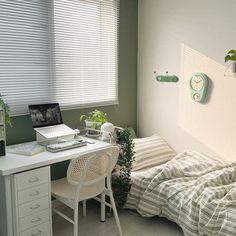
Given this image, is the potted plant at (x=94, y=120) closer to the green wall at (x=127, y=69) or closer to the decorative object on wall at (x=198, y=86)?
the green wall at (x=127, y=69)

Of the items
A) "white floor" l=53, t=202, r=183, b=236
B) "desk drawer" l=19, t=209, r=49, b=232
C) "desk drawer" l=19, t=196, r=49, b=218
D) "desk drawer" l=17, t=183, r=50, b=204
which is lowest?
"white floor" l=53, t=202, r=183, b=236

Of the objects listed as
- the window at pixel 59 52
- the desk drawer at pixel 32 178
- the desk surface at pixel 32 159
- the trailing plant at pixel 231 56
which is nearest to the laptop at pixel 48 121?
the window at pixel 59 52

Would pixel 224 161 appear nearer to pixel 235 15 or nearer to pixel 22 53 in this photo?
pixel 235 15

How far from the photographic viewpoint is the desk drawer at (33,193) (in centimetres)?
200

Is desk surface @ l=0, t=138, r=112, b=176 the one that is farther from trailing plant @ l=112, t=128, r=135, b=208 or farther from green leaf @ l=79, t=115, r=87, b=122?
green leaf @ l=79, t=115, r=87, b=122

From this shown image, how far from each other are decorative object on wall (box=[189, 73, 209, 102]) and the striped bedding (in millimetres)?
608

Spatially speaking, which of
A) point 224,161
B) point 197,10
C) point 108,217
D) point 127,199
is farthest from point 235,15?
point 108,217

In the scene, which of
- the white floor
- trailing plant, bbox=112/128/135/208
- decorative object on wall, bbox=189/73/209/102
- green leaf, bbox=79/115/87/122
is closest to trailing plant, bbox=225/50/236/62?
decorative object on wall, bbox=189/73/209/102

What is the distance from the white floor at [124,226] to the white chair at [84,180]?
0.17 meters

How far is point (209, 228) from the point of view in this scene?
2.17 meters

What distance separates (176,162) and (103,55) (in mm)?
1415

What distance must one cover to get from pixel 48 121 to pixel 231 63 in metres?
1.80

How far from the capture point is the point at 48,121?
2.63 metres

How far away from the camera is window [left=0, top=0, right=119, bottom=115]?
2488 mm
